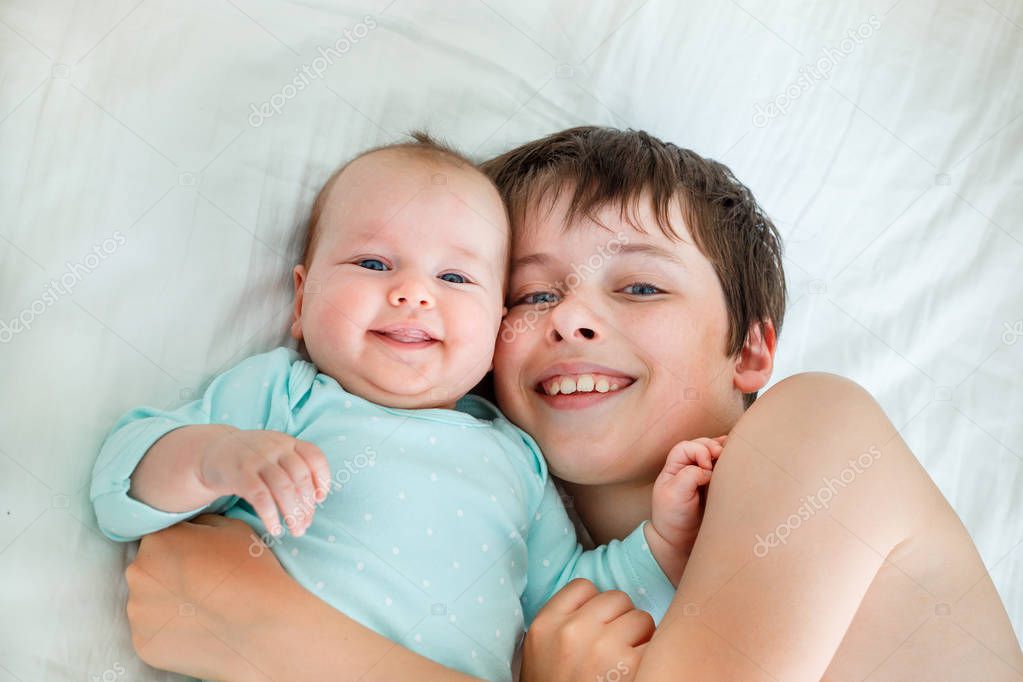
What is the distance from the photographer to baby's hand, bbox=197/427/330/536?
996mm

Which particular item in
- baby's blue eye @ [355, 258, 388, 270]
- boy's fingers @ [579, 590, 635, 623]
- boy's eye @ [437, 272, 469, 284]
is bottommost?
boy's fingers @ [579, 590, 635, 623]

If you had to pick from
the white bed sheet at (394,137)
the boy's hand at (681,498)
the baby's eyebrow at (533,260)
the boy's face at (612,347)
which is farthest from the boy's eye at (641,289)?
the white bed sheet at (394,137)

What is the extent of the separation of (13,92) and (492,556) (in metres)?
0.80

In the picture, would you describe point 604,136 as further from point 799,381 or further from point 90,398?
point 90,398

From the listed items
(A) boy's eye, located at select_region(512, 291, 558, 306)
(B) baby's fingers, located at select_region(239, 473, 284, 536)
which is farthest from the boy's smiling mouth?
(B) baby's fingers, located at select_region(239, 473, 284, 536)

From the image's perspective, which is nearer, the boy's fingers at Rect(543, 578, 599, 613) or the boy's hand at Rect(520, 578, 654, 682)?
the boy's hand at Rect(520, 578, 654, 682)

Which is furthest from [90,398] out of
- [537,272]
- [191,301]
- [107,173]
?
[537,272]

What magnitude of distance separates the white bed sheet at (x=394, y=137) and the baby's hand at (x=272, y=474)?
0.79 feet

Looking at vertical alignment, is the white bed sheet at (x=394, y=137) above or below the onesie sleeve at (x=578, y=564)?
above

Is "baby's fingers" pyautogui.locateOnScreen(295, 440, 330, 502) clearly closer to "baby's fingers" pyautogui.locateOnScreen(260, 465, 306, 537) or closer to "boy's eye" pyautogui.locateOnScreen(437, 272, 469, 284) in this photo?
"baby's fingers" pyautogui.locateOnScreen(260, 465, 306, 537)

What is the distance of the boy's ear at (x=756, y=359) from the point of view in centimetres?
144

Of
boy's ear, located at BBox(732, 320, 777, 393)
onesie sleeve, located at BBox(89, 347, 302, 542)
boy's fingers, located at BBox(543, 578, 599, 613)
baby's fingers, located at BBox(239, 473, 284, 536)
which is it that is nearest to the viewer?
baby's fingers, located at BBox(239, 473, 284, 536)

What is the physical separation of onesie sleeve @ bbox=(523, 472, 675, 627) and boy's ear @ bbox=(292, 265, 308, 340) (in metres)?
0.38

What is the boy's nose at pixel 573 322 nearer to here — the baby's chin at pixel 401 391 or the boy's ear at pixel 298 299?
the baby's chin at pixel 401 391
